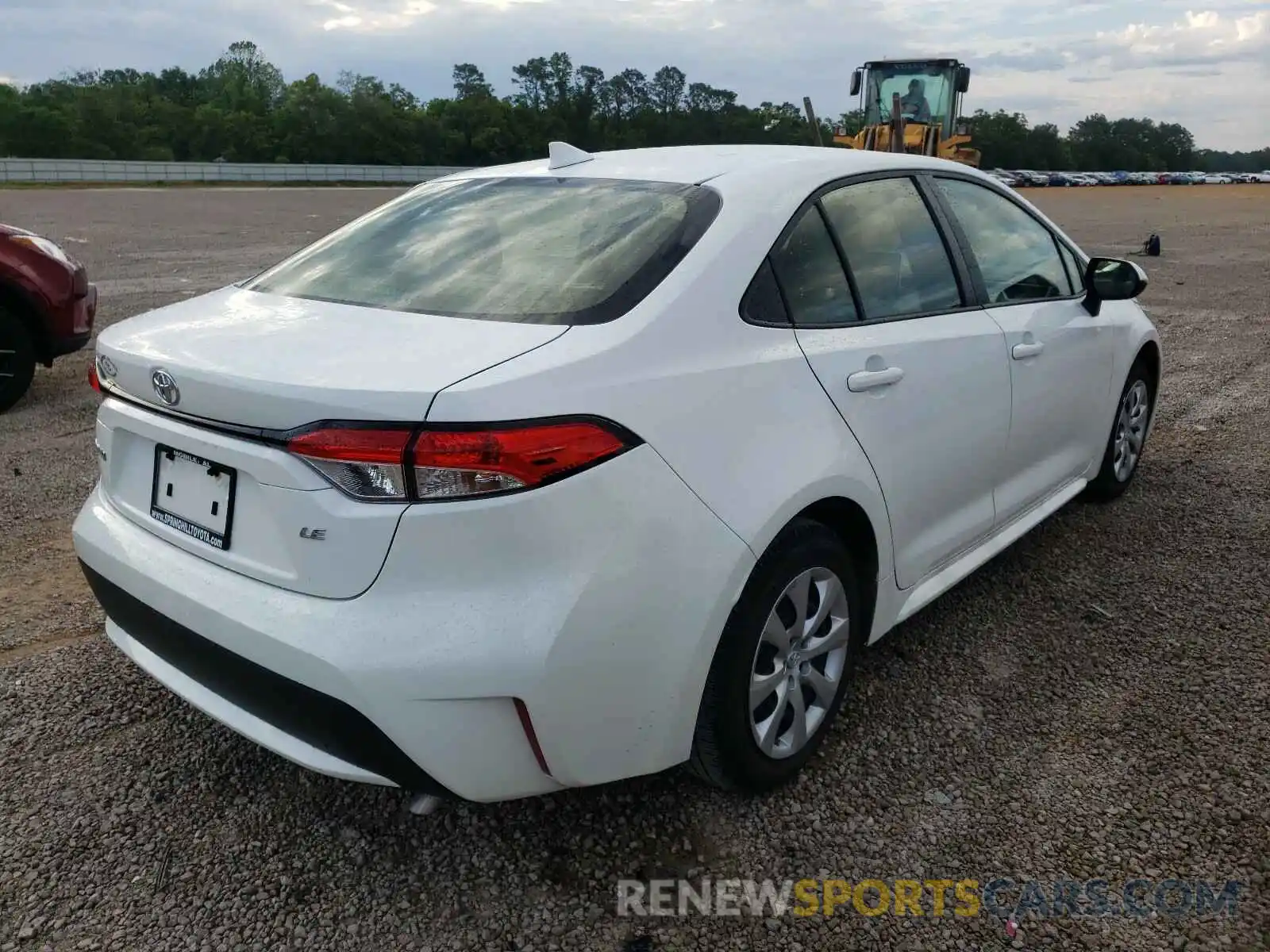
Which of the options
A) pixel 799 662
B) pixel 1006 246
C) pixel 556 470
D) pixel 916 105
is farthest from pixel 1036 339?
pixel 916 105

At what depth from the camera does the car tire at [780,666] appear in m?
2.29

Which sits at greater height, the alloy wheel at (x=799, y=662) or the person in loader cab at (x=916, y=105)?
the person in loader cab at (x=916, y=105)

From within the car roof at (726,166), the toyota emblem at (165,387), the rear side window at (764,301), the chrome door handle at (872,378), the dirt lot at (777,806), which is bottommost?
the dirt lot at (777,806)

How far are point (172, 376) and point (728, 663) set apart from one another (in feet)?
4.53

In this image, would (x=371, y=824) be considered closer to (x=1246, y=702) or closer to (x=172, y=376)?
(x=172, y=376)

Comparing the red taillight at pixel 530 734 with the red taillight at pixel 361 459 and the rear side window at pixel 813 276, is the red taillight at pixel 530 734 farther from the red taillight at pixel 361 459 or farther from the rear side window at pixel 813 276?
the rear side window at pixel 813 276

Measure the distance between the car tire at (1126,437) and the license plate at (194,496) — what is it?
3.69 metres

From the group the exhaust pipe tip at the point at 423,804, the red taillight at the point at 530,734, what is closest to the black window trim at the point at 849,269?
the red taillight at the point at 530,734

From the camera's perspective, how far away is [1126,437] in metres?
4.66

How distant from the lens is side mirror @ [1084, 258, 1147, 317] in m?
3.91

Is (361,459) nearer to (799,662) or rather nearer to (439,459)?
(439,459)

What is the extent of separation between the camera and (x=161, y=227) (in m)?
19.0

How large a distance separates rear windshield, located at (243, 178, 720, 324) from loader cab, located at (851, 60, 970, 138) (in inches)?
770

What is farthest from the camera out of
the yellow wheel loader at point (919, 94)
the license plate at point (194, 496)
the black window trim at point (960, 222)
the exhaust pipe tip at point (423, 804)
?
the yellow wheel loader at point (919, 94)
